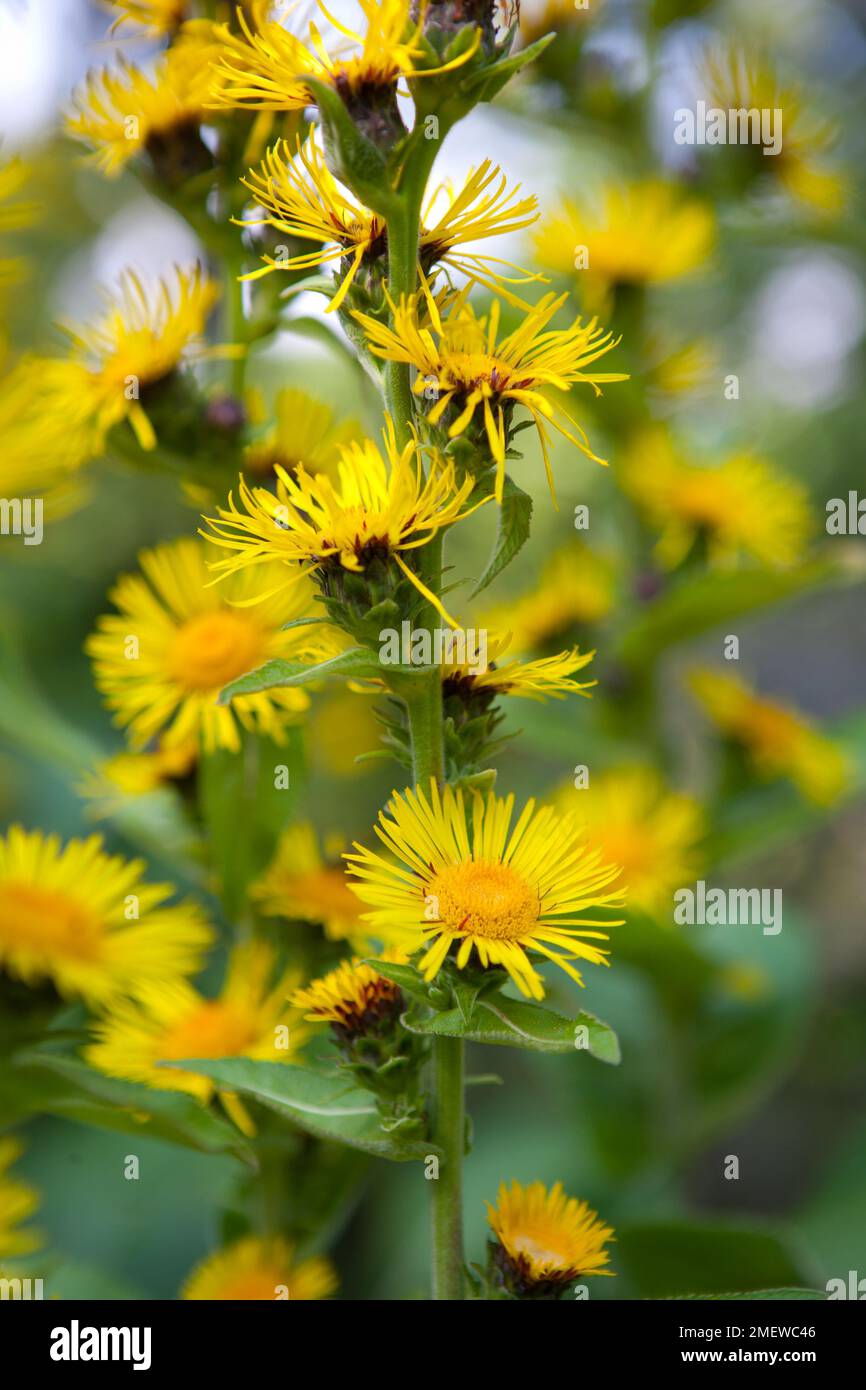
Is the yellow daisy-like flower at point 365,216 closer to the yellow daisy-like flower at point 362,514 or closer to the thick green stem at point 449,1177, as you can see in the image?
the yellow daisy-like flower at point 362,514

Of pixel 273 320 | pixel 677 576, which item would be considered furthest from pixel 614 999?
pixel 273 320

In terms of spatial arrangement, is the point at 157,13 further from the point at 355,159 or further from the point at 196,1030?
the point at 196,1030

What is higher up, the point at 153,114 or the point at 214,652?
the point at 153,114

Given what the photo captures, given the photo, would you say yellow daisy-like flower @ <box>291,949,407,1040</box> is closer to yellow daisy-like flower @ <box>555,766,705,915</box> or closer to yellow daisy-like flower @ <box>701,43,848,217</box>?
yellow daisy-like flower @ <box>555,766,705,915</box>

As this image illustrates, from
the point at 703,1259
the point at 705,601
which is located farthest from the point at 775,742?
the point at 703,1259

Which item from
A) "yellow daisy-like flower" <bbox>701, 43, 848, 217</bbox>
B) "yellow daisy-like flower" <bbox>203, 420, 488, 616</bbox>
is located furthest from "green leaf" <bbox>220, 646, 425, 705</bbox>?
"yellow daisy-like flower" <bbox>701, 43, 848, 217</bbox>

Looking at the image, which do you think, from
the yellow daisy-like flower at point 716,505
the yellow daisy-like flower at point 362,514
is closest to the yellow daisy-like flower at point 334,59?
the yellow daisy-like flower at point 362,514
